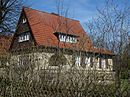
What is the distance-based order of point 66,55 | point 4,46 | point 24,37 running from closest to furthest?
point 66,55
point 4,46
point 24,37

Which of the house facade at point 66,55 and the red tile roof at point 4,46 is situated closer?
the house facade at point 66,55

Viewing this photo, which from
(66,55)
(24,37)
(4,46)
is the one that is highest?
(24,37)

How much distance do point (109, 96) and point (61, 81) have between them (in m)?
1.83

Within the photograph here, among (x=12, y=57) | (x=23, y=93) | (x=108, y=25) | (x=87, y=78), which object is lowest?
(x=23, y=93)

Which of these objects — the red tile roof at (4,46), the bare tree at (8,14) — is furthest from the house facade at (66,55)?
the bare tree at (8,14)

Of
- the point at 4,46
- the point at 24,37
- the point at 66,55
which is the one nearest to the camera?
the point at 66,55

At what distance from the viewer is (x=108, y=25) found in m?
7.45

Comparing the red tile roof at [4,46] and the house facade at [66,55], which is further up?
the red tile roof at [4,46]

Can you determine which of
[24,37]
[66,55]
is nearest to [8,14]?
[24,37]

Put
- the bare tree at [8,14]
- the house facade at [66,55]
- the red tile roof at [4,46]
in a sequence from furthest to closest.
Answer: the bare tree at [8,14]
the red tile roof at [4,46]
the house facade at [66,55]

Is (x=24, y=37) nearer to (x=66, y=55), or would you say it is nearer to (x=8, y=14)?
(x=8, y=14)

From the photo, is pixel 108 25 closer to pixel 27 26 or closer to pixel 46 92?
pixel 46 92

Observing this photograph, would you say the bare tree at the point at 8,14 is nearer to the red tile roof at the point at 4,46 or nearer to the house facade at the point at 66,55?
the red tile roof at the point at 4,46

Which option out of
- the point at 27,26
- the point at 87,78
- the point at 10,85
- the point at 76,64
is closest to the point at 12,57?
the point at 10,85
